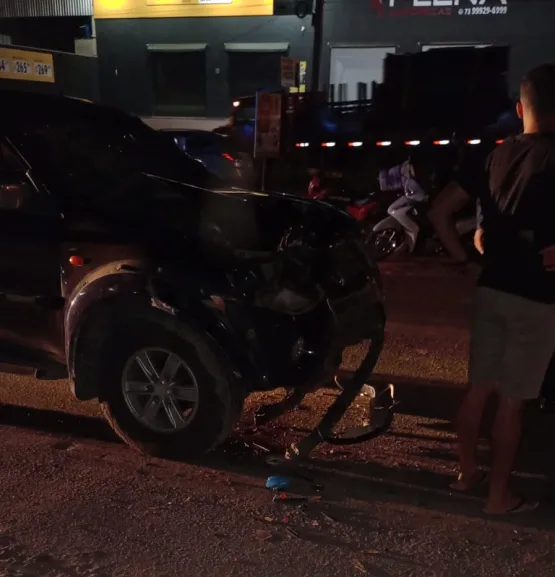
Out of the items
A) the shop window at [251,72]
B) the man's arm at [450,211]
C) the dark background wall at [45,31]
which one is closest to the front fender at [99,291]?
the man's arm at [450,211]

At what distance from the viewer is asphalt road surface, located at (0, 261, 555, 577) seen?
10.1 feet

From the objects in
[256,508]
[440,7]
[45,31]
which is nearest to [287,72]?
→ [440,7]

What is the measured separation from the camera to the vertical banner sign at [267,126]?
10.9 m

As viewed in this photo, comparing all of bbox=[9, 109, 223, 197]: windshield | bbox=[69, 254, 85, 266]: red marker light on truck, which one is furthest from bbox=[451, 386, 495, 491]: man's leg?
bbox=[9, 109, 223, 197]: windshield

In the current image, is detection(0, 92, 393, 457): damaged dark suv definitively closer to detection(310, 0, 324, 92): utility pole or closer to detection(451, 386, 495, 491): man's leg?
detection(451, 386, 495, 491): man's leg

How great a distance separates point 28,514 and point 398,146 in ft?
26.7

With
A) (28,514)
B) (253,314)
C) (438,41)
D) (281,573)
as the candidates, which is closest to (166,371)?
(253,314)

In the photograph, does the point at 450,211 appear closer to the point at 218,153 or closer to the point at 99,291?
the point at 99,291

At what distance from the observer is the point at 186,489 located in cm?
369

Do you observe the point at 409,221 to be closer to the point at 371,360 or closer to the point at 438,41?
the point at 371,360

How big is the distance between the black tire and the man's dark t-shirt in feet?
4.82

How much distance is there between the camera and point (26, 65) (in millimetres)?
22188

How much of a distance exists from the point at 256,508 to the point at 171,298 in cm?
115

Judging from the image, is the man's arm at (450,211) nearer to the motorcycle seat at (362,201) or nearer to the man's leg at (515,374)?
→ the man's leg at (515,374)
